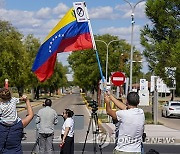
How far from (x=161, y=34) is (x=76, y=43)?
62.9ft

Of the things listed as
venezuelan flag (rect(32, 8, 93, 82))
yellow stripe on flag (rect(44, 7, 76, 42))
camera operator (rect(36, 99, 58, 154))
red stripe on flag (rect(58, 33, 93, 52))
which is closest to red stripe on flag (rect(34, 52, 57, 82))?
venezuelan flag (rect(32, 8, 93, 82))

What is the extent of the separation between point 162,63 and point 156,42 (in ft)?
4.14

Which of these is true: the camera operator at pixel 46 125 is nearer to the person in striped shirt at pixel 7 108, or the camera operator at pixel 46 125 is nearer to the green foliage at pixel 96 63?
the person in striped shirt at pixel 7 108

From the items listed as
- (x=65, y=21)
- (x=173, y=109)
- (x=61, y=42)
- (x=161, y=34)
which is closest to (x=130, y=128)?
(x=61, y=42)

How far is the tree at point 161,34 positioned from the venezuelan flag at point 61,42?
674 inches

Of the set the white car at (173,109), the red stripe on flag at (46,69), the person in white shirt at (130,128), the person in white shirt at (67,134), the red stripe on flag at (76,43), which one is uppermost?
the red stripe on flag at (76,43)

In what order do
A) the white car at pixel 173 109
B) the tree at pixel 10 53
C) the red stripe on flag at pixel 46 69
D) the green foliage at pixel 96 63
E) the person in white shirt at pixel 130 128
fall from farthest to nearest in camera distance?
1. the green foliage at pixel 96 63
2. the tree at pixel 10 53
3. the white car at pixel 173 109
4. the red stripe on flag at pixel 46 69
5. the person in white shirt at pixel 130 128

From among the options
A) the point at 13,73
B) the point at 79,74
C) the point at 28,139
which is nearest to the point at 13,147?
the point at 28,139

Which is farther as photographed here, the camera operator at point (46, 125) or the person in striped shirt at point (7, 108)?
the camera operator at point (46, 125)

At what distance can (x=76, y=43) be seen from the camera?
471 inches

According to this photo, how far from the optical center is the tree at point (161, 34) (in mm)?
29297

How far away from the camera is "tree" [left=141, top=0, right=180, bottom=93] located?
2930 centimetres

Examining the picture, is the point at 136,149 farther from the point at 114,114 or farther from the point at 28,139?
the point at 28,139

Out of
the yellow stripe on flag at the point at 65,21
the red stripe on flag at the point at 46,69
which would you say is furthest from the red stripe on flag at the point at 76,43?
the red stripe on flag at the point at 46,69
